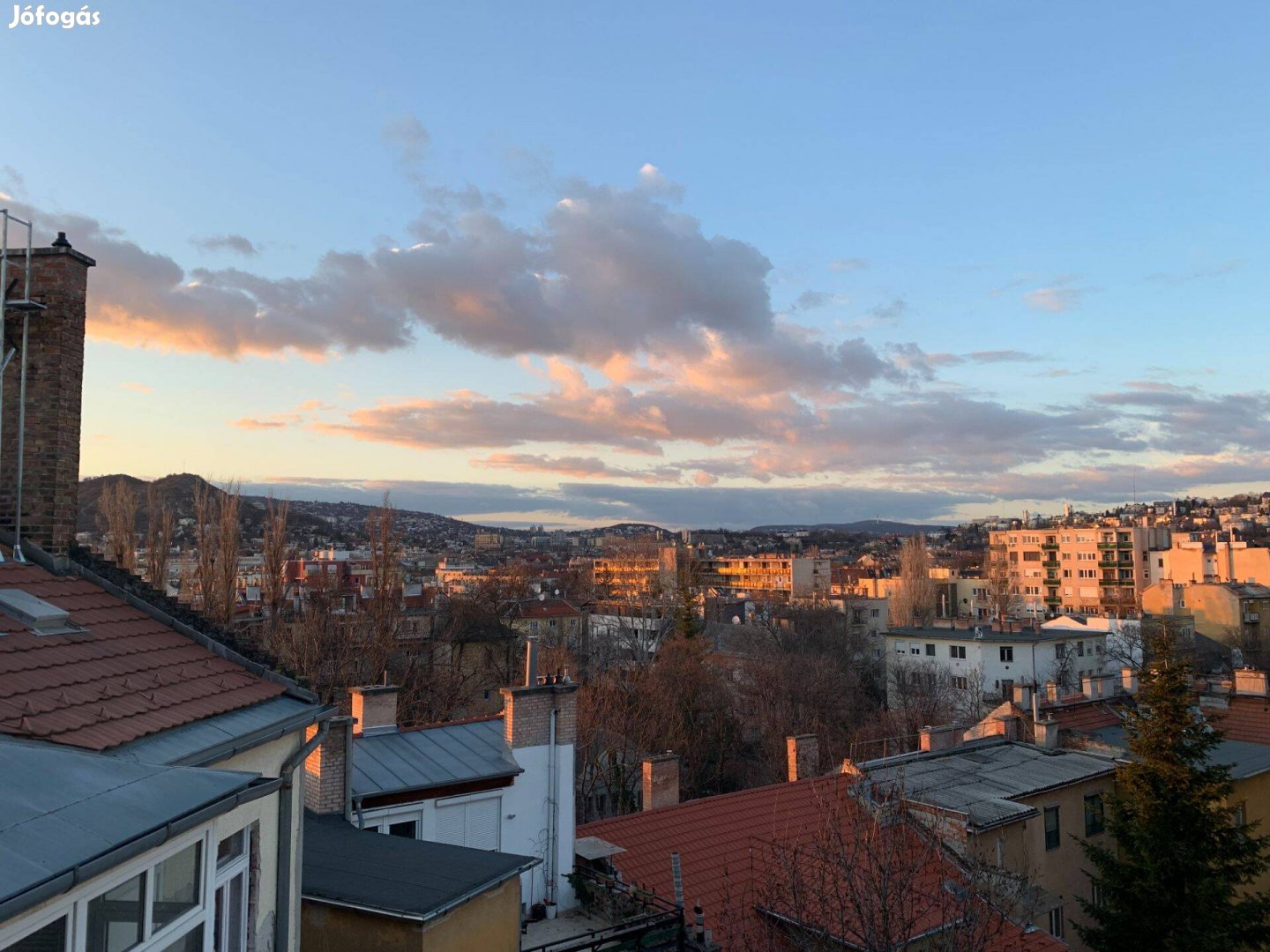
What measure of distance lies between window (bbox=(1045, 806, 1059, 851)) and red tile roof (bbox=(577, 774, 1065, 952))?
14.8ft

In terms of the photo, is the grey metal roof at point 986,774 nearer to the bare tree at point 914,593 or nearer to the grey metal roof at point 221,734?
the grey metal roof at point 221,734

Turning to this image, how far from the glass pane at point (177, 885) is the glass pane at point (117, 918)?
164mm

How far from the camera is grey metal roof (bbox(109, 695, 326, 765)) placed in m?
5.38

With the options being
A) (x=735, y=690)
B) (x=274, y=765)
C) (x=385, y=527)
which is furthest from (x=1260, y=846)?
(x=385, y=527)

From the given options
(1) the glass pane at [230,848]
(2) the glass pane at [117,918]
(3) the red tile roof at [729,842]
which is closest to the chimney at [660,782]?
(3) the red tile roof at [729,842]

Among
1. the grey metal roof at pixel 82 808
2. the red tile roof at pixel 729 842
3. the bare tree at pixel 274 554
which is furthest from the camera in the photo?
the bare tree at pixel 274 554

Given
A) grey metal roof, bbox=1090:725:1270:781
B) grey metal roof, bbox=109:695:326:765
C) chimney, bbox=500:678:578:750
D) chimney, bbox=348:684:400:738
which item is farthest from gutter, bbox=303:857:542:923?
grey metal roof, bbox=1090:725:1270:781

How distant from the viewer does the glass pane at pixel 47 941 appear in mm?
3686

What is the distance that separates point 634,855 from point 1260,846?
37.6 feet

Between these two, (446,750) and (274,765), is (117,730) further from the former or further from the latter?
(446,750)

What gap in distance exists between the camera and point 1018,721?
79.0ft

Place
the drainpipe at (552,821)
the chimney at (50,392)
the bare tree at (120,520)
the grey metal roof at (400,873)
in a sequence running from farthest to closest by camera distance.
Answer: the bare tree at (120,520) < the drainpipe at (552,821) < the chimney at (50,392) < the grey metal roof at (400,873)

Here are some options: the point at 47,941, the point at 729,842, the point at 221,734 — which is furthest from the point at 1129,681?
the point at 47,941

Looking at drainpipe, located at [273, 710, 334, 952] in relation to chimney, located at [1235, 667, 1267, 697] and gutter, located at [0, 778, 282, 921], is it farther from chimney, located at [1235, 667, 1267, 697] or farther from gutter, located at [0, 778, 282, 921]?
chimney, located at [1235, 667, 1267, 697]
